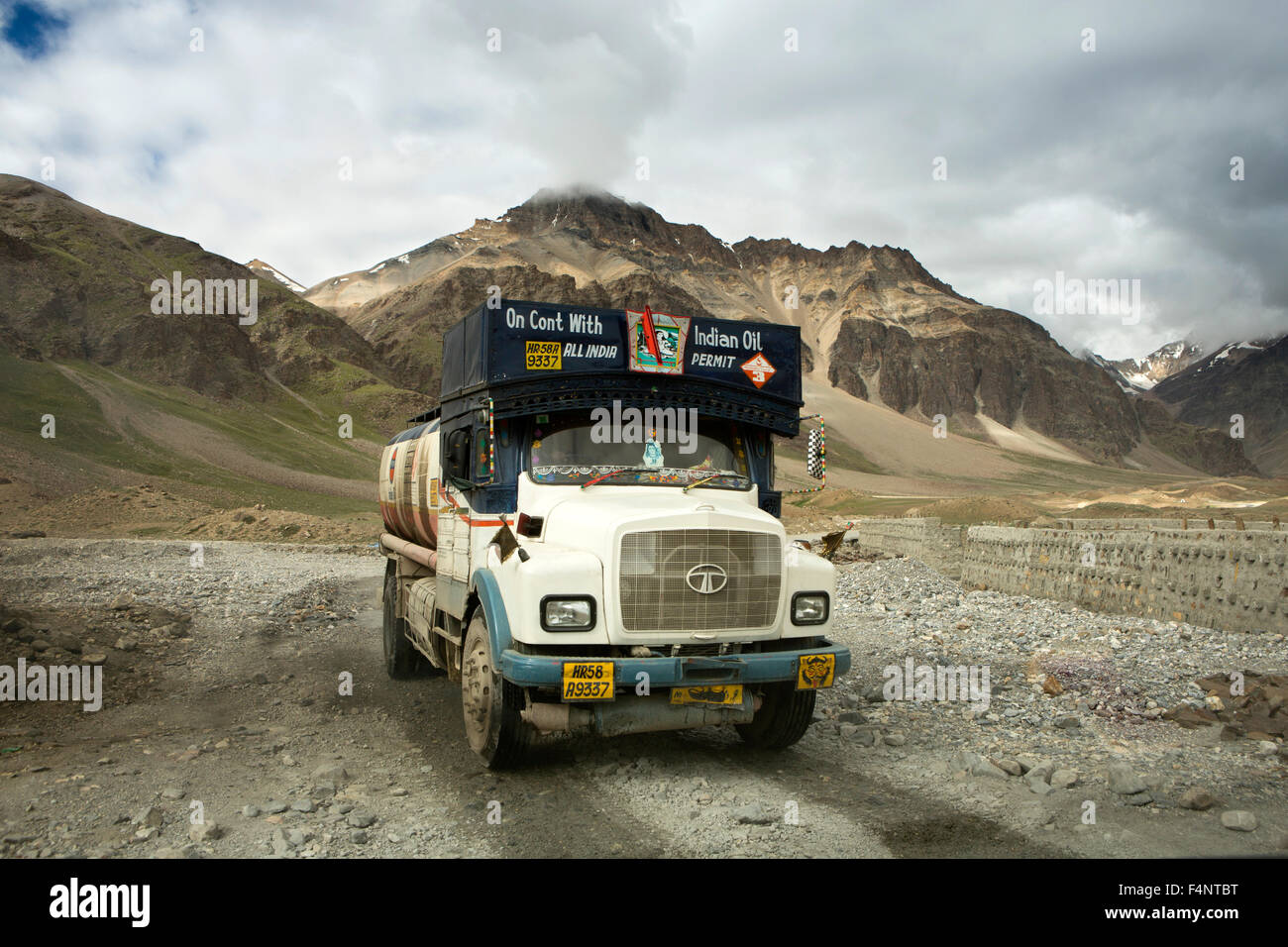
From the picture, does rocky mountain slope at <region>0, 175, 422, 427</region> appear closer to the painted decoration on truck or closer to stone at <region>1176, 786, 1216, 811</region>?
the painted decoration on truck

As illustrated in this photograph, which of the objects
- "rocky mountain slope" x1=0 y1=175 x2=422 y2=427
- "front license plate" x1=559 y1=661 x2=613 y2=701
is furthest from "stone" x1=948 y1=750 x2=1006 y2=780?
"rocky mountain slope" x1=0 y1=175 x2=422 y2=427

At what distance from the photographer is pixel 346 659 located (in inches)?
457

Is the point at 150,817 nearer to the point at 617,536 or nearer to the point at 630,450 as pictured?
the point at 617,536

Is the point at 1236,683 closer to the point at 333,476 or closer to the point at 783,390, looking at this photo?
the point at 783,390

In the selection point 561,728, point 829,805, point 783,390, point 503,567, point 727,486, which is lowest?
point 829,805

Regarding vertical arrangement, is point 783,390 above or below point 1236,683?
above

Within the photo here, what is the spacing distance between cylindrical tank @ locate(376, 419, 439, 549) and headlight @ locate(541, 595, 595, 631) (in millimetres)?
3434

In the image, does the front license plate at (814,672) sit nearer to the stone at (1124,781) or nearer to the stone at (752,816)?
the stone at (752,816)

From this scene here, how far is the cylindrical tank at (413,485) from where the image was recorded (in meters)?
9.21

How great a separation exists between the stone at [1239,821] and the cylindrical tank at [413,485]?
701 cm

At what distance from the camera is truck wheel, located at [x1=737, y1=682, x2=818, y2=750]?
6.72m

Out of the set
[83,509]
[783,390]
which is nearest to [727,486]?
[783,390]

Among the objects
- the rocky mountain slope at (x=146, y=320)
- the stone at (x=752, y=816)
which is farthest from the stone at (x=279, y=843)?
the rocky mountain slope at (x=146, y=320)

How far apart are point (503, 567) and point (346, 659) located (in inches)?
251
